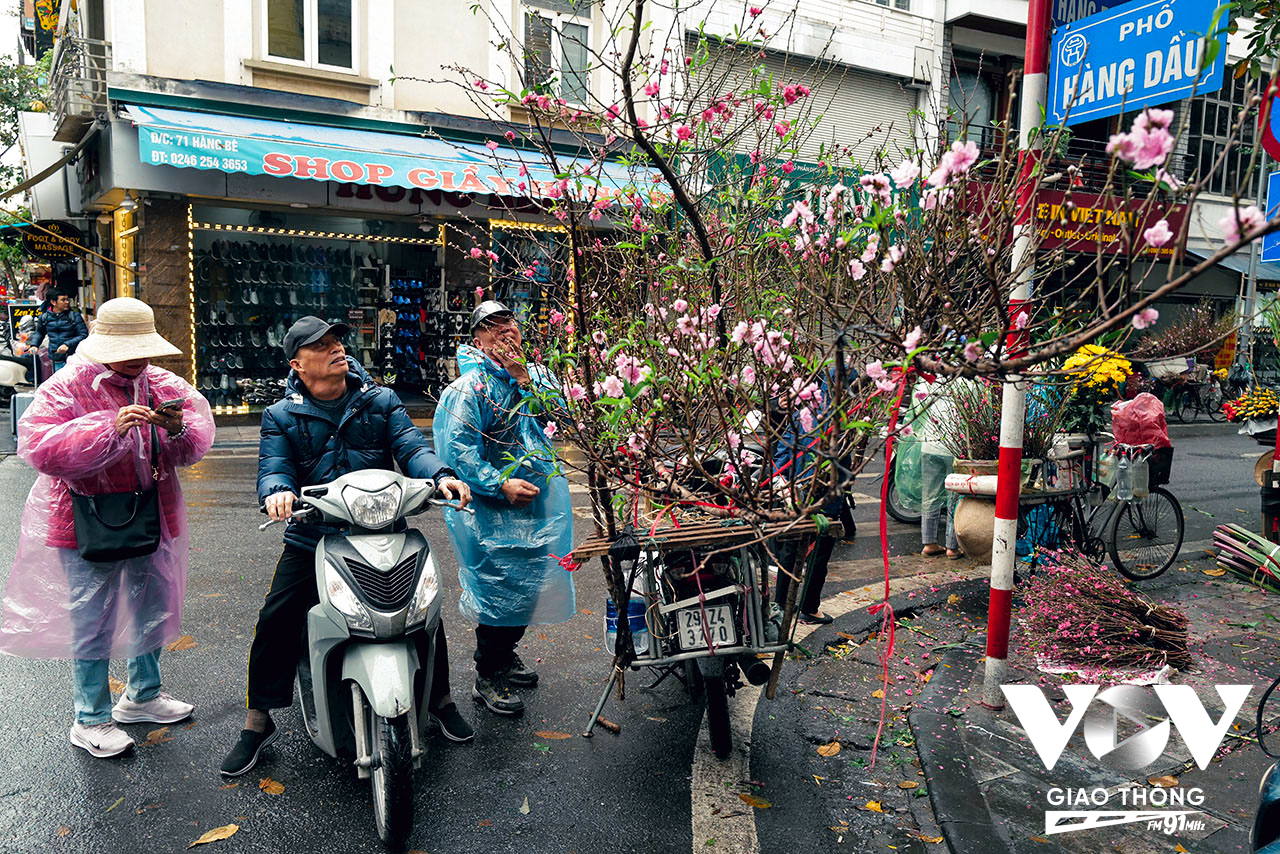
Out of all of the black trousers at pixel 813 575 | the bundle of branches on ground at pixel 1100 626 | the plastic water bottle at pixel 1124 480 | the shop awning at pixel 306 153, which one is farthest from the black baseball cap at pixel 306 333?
the shop awning at pixel 306 153

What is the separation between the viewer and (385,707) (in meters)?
3.26

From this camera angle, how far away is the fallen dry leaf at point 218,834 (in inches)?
131

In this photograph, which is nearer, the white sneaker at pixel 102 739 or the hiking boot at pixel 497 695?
the white sneaker at pixel 102 739

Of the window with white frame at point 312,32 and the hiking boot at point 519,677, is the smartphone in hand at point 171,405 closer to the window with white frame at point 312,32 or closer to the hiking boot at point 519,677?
the hiking boot at point 519,677

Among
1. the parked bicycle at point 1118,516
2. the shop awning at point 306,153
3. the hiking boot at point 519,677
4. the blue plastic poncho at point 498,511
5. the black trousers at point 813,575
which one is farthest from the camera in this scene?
the shop awning at point 306,153

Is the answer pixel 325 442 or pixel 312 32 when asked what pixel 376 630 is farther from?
pixel 312 32

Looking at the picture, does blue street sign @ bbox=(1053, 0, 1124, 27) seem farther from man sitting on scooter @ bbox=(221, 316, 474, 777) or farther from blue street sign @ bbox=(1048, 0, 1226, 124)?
man sitting on scooter @ bbox=(221, 316, 474, 777)

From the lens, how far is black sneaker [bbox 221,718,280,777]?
3.78 metres

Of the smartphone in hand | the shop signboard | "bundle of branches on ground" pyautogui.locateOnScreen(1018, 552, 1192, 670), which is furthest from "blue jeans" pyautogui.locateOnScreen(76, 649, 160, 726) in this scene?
the shop signboard

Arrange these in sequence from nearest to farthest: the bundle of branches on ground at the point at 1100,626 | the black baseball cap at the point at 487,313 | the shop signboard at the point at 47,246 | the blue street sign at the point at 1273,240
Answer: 1. the black baseball cap at the point at 487,313
2. the bundle of branches on ground at the point at 1100,626
3. the blue street sign at the point at 1273,240
4. the shop signboard at the point at 47,246

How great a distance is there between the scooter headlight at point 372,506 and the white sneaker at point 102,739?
5.00 feet

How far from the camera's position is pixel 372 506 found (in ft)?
11.6

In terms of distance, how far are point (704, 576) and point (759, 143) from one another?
2.51 meters

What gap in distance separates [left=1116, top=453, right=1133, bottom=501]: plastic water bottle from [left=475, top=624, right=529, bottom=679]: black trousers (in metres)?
4.72
